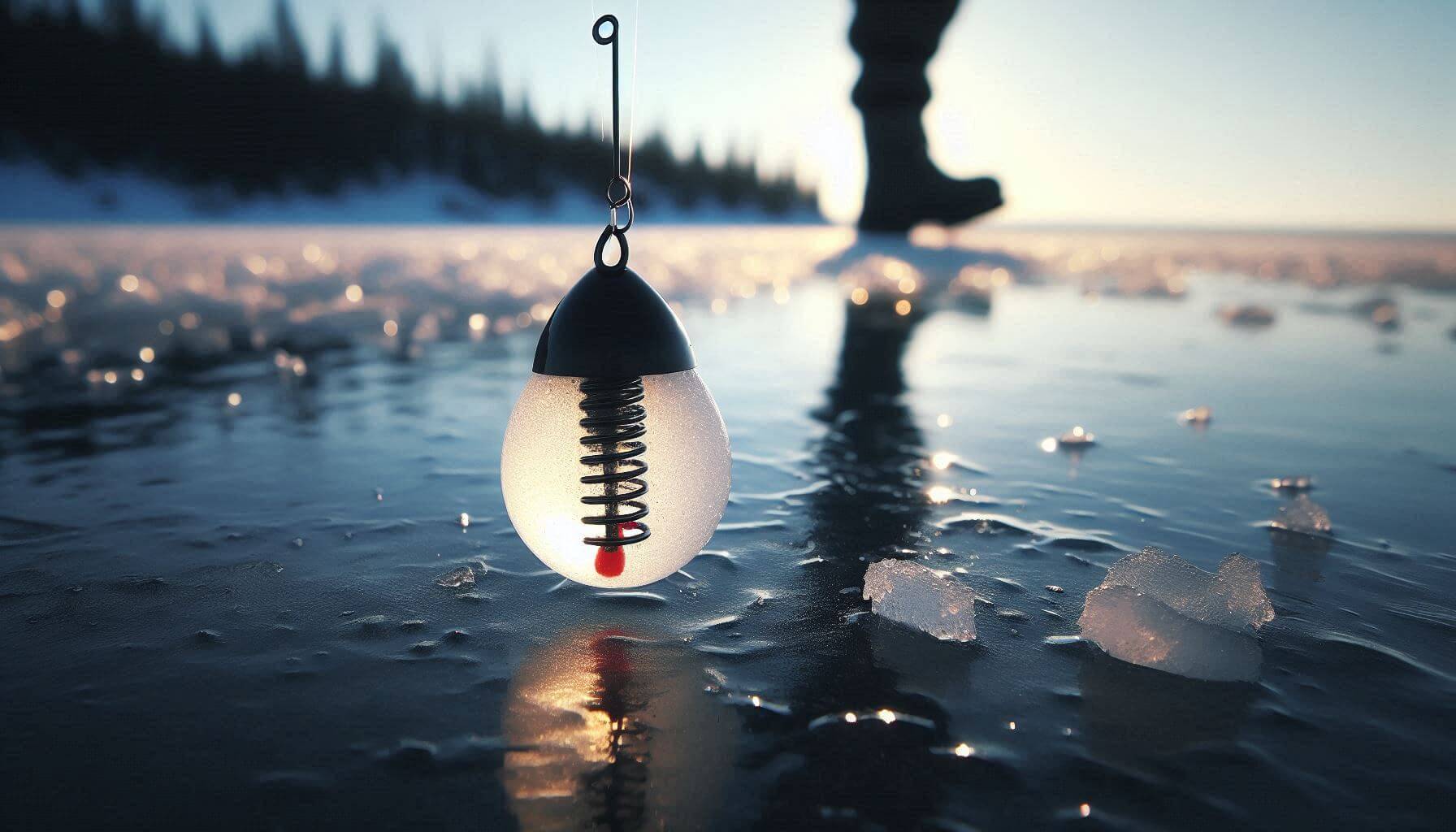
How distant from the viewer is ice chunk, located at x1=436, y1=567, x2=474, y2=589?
2.76m

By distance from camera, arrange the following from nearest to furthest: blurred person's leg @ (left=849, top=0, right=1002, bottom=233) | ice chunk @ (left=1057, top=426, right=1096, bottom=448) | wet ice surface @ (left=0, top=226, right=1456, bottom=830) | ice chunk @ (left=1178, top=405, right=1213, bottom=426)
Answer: wet ice surface @ (left=0, top=226, right=1456, bottom=830)
ice chunk @ (left=1057, top=426, right=1096, bottom=448)
ice chunk @ (left=1178, top=405, right=1213, bottom=426)
blurred person's leg @ (left=849, top=0, right=1002, bottom=233)

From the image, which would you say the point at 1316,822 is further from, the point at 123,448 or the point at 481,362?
the point at 481,362

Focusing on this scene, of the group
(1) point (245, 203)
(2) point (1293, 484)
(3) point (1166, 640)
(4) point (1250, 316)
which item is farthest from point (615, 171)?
(1) point (245, 203)

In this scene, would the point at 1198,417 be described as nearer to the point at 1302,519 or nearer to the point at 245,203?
the point at 1302,519

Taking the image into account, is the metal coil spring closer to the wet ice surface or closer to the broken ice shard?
the wet ice surface

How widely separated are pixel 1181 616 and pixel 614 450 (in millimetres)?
1661

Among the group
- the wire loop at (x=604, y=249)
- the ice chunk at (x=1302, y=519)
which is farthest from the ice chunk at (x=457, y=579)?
the ice chunk at (x=1302, y=519)

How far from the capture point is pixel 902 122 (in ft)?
68.8

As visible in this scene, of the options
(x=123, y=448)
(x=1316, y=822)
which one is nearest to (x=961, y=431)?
(x=1316, y=822)

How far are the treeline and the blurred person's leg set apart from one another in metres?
28.1

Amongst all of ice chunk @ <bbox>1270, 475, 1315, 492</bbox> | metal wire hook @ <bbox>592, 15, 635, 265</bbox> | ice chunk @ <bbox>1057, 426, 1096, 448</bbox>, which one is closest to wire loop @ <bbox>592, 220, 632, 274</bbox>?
metal wire hook @ <bbox>592, 15, 635, 265</bbox>

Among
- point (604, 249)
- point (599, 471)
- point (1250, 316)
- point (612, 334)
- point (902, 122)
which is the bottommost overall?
point (599, 471)

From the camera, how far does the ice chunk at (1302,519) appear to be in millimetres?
3406

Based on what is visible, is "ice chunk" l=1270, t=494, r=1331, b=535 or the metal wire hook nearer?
the metal wire hook
